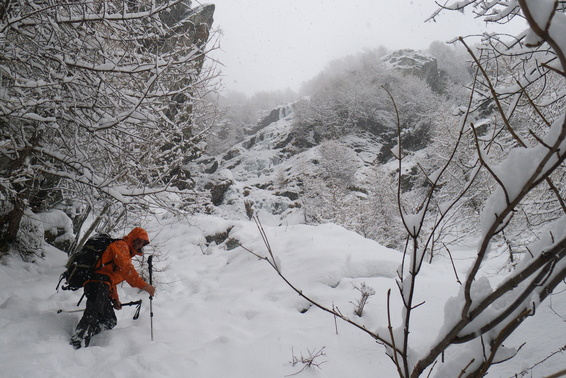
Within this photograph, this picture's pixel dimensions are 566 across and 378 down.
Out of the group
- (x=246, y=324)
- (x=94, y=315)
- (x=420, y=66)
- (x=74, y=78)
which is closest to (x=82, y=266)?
(x=94, y=315)

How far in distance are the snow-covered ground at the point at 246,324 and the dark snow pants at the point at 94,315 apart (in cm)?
12

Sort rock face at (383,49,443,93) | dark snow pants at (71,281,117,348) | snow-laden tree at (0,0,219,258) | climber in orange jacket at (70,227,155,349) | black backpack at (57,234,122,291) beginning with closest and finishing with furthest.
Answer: snow-laden tree at (0,0,219,258) < dark snow pants at (71,281,117,348) < climber in orange jacket at (70,227,155,349) < black backpack at (57,234,122,291) < rock face at (383,49,443,93)

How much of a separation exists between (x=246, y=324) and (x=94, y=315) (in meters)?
1.76

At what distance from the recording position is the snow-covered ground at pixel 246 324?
268 cm

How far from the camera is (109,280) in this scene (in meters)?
3.76

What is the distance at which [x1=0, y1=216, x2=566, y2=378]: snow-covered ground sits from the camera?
106 inches

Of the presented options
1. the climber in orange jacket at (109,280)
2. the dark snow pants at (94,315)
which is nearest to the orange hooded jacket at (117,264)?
the climber in orange jacket at (109,280)

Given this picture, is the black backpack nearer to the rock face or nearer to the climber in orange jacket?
the climber in orange jacket

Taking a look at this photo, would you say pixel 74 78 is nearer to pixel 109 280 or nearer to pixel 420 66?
pixel 109 280

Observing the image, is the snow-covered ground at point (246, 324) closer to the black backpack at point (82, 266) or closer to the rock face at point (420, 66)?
the black backpack at point (82, 266)

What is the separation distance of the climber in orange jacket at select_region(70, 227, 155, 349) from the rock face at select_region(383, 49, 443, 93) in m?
50.5

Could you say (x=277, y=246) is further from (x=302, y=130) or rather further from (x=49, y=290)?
(x=302, y=130)

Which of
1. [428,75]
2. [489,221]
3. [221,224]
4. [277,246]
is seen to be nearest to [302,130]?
[428,75]

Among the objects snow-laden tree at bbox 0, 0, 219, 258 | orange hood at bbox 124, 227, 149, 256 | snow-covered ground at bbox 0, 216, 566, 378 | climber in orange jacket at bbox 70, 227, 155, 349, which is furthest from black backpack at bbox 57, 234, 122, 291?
snow-laden tree at bbox 0, 0, 219, 258
